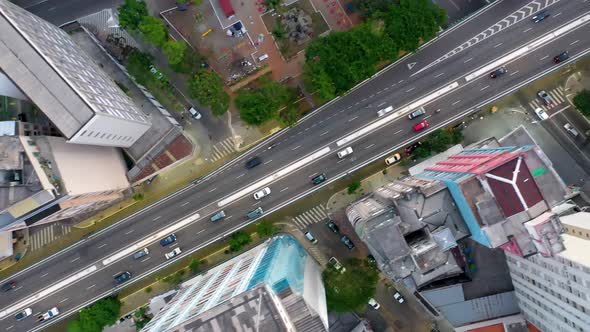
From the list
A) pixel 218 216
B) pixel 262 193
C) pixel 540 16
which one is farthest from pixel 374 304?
pixel 540 16

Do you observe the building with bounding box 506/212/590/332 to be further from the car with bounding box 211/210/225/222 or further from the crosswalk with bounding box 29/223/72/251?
the crosswalk with bounding box 29/223/72/251

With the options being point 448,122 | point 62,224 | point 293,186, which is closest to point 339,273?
point 293,186

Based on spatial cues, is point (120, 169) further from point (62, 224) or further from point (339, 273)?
point (339, 273)

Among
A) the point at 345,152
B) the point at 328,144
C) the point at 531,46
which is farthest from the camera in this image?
the point at 328,144

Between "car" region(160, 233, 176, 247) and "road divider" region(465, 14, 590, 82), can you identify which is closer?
"road divider" region(465, 14, 590, 82)

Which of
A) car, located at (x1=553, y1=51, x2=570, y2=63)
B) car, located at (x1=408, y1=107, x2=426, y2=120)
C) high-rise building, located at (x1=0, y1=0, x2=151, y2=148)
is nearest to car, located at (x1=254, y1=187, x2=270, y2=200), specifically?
high-rise building, located at (x1=0, y1=0, x2=151, y2=148)

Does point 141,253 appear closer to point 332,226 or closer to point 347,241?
point 332,226

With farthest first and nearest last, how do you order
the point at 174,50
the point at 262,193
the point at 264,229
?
the point at 262,193
the point at 264,229
the point at 174,50

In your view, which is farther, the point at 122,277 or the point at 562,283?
the point at 122,277
